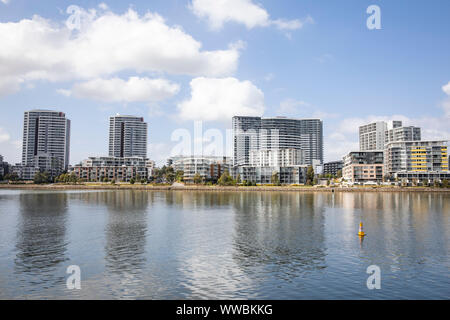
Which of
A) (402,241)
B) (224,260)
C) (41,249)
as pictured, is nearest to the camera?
(224,260)

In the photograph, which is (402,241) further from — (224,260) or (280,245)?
(224,260)

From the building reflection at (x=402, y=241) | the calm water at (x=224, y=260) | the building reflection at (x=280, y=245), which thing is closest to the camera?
the calm water at (x=224, y=260)

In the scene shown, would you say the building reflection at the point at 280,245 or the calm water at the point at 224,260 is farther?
the building reflection at the point at 280,245

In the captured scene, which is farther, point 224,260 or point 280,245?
point 280,245

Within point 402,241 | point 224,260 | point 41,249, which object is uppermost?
point 402,241

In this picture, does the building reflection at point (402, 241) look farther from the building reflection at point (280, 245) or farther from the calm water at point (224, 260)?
the building reflection at point (280, 245)

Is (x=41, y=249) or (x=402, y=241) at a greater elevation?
(x=402, y=241)

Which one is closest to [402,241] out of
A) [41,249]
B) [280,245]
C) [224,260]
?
[280,245]

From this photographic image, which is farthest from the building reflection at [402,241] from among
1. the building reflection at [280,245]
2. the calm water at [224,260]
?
the building reflection at [280,245]

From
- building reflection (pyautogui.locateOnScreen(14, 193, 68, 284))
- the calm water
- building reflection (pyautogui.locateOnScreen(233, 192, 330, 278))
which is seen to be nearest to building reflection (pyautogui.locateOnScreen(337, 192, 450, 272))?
the calm water

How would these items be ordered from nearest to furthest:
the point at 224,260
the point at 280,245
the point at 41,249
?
the point at 224,260
the point at 41,249
the point at 280,245

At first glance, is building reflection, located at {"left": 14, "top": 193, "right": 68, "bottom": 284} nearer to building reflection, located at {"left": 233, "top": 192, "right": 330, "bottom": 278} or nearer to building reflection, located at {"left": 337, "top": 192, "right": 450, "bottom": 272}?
building reflection, located at {"left": 233, "top": 192, "right": 330, "bottom": 278}

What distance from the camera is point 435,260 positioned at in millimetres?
33906
